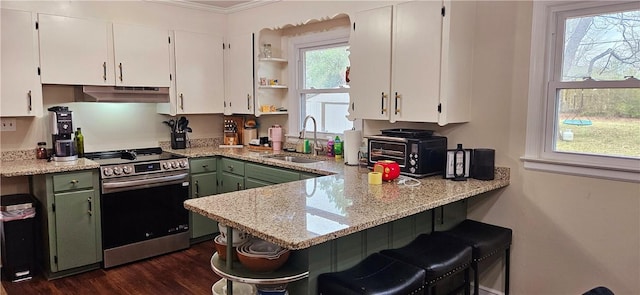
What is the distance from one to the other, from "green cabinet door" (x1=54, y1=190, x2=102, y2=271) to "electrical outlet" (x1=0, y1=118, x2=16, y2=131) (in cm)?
84

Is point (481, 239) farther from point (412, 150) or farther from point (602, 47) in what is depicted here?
point (602, 47)

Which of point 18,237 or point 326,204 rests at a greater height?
point 326,204

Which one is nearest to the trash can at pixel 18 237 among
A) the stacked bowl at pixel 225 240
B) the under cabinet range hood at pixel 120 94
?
the under cabinet range hood at pixel 120 94

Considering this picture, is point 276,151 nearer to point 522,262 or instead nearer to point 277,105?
point 277,105

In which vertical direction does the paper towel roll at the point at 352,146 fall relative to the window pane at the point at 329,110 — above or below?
below

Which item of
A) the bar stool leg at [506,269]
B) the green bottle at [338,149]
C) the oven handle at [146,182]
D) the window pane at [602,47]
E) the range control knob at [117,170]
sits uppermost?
the window pane at [602,47]

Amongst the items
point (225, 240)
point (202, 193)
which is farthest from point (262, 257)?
point (202, 193)

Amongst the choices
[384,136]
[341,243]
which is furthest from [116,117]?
[341,243]

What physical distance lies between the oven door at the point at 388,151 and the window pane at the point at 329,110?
84 centimetres

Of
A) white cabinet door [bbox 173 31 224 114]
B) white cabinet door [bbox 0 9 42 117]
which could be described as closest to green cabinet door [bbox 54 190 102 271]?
white cabinet door [bbox 0 9 42 117]

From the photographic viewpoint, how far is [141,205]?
3.67 metres

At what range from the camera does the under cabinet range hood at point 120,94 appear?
374 centimetres

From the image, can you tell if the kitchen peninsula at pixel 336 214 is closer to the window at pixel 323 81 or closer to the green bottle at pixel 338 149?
the green bottle at pixel 338 149

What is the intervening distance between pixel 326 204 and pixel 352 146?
1.29m
